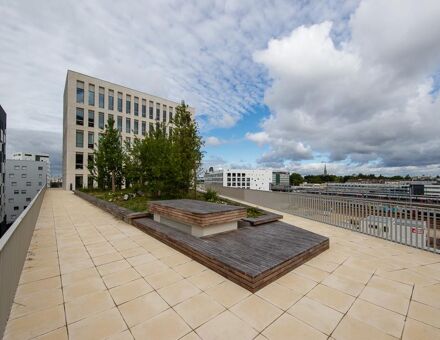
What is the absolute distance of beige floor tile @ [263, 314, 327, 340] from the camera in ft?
7.09

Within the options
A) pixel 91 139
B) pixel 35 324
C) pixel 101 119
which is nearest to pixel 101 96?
pixel 101 119

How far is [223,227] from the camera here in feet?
18.1

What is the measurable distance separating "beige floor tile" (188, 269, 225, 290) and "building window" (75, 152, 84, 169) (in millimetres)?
29261

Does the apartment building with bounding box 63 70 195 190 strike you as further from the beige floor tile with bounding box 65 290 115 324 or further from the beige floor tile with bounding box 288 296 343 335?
the beige floor tile with bounding box 288 296 343 335

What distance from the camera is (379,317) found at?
2.49m

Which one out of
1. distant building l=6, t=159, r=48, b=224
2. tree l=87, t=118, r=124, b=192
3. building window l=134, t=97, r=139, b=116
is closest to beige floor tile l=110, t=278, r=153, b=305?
tree l=87, t=118, r=124, b=192

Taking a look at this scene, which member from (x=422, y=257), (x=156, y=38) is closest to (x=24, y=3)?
(x=156, y=38)

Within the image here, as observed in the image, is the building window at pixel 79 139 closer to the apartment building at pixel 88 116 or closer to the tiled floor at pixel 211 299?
the apartment building at pixel 88 116

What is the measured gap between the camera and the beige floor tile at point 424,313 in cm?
244

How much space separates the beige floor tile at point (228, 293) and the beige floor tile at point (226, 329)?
28 centimetres

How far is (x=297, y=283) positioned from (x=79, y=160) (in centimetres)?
3085

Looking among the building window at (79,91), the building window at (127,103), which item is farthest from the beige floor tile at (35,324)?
the building window at (127,103)

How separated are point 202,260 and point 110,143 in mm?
16748

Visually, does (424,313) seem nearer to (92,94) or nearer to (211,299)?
(211,299)
